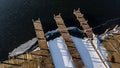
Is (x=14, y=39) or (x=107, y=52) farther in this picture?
(x=14, y=39)

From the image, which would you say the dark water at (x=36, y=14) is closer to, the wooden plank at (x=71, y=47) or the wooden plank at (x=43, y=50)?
the wooden plank at (x=43, y=50)

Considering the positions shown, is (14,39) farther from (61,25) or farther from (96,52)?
(96,52)

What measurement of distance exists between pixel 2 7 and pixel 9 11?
1.73 m

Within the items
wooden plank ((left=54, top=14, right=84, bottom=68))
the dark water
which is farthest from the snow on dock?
the dark water

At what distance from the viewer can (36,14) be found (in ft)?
107

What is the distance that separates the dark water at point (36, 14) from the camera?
29203 millimetres

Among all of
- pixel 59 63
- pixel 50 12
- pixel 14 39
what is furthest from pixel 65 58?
pixel 50 12

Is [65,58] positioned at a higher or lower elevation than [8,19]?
lower

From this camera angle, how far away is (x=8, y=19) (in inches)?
1259

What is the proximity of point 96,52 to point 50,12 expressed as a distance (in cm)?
1231

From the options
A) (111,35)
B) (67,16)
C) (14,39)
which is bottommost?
(111,35)

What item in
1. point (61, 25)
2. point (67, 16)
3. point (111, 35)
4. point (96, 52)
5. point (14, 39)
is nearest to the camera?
point (96, 52)

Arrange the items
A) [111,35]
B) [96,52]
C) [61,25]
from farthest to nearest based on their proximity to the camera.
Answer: [61,25], [111,35], [96,52]

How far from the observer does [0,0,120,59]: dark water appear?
29203mm
